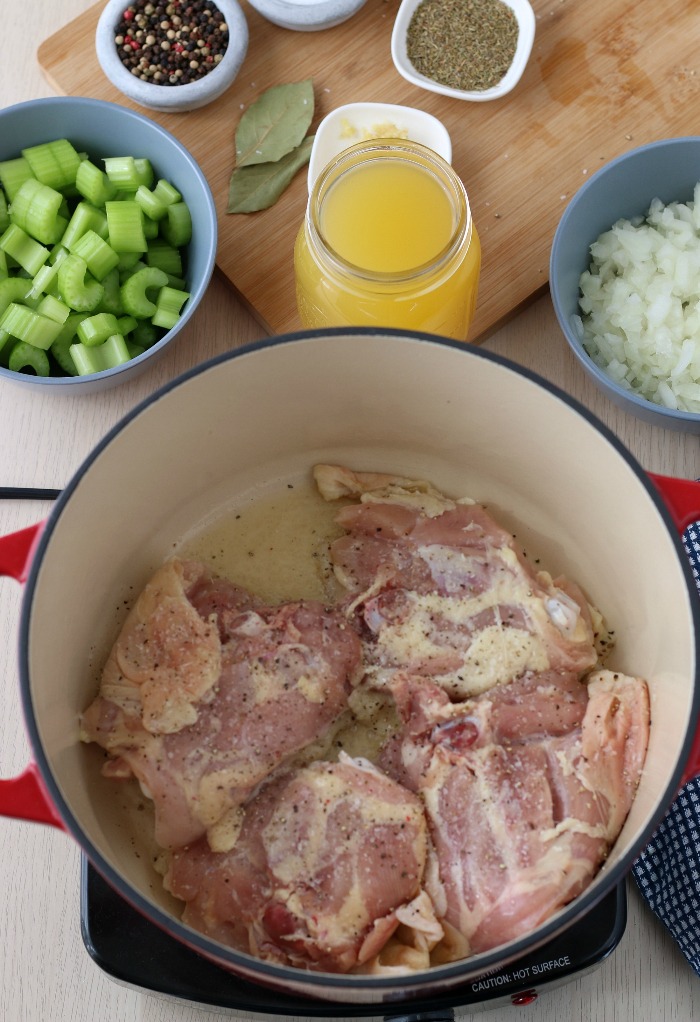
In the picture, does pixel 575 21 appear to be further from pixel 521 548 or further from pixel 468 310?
pixel 521 548

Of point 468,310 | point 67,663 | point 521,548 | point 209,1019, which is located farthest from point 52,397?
point 209,1019

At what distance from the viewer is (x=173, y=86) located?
5.16 ft

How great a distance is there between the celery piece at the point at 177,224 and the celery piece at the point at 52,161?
6.2 inches

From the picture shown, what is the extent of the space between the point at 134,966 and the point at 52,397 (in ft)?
2.73

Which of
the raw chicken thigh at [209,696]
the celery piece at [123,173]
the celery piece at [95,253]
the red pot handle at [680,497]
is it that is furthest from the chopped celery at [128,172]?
the red pot handle at [680,497]

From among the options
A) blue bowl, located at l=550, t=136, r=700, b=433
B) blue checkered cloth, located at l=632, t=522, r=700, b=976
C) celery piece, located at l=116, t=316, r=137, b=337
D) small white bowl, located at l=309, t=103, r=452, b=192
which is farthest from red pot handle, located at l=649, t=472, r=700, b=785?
celery piece, located at l=116, t=316, r=137, b=337

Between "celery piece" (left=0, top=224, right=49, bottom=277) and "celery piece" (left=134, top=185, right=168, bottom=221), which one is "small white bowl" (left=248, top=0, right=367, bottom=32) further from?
"celery piece" (left=0, top=224, right=49, bottom=277)

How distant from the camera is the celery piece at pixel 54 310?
1.46 metres

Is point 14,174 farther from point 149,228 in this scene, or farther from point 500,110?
point 500,110

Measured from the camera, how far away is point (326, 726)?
51.7 inches

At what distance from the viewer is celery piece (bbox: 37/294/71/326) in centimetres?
146

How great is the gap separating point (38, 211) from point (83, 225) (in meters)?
0.07

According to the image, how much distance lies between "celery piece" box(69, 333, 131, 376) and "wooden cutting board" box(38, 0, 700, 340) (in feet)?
0.68

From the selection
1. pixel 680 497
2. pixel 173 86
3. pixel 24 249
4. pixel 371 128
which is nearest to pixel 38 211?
pixel 24 249
